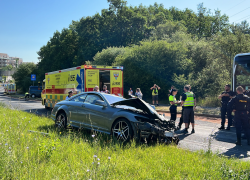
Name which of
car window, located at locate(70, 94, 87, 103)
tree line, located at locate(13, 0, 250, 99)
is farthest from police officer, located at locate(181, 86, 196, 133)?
tree line, located at locate(13, 0, 250, 99)

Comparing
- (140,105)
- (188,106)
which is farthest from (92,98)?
(188,106)

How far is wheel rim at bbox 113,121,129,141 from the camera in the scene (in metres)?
5.76

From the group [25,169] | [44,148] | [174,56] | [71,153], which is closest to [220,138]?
[71,153]

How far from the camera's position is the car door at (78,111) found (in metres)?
7.03

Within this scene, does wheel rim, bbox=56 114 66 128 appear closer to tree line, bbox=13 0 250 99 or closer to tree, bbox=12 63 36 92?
tree line, bbox=13 0 250 99

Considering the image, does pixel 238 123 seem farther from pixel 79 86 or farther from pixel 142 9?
pixel 142 9

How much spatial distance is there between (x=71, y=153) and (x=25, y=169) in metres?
1.04

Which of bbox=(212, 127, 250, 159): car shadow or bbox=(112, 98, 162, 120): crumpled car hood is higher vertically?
bbox=(112, 98, 162, 120): crumpled car hood

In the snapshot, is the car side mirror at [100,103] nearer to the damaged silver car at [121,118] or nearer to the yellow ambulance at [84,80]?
the damaged silver car at [121,118]

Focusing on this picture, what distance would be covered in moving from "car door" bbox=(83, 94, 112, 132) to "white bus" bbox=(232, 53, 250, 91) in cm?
621

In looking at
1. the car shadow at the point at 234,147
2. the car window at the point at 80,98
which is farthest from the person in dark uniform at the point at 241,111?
the car window at the point at 80,98

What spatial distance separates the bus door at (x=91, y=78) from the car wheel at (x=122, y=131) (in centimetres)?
600

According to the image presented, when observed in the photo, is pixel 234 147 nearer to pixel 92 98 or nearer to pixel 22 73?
pixel 92 98

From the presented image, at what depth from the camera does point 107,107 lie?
648cm
